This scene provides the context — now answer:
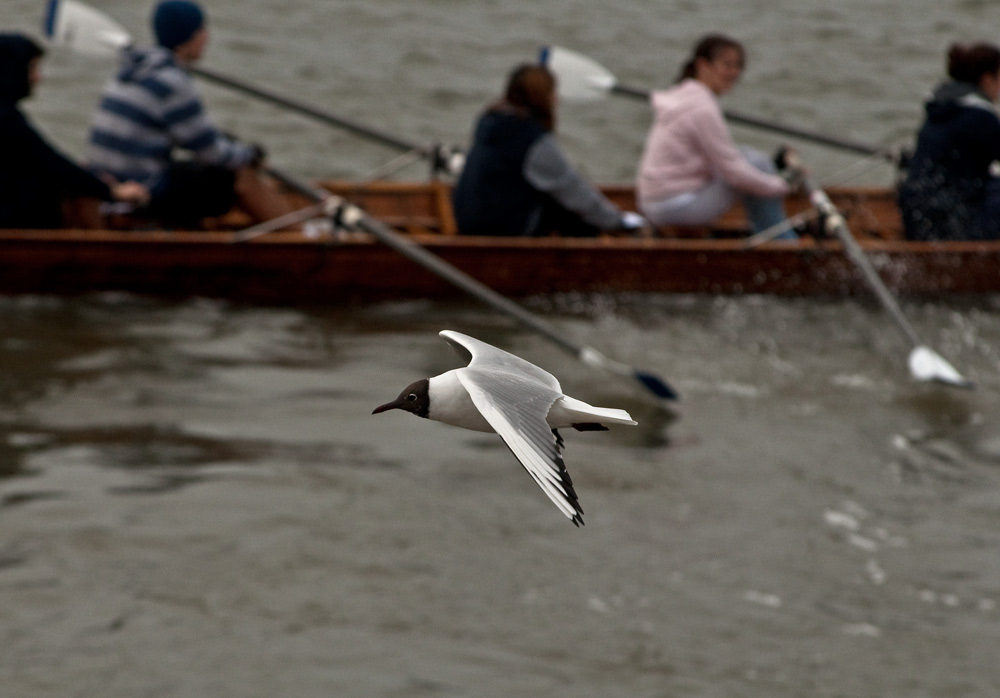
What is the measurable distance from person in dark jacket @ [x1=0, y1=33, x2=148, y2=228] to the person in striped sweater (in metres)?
0.16

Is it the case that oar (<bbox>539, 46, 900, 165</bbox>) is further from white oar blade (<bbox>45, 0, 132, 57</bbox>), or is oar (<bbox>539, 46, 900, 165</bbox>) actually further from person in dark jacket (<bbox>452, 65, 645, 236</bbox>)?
white oar blade (<bbox>45, 0, 132, 57</bbox>)

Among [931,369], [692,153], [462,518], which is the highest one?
[692,153]

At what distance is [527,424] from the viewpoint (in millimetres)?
1964

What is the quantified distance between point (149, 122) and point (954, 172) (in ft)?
13.4

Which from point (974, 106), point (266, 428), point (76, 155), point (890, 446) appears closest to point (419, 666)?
point (266, 428)

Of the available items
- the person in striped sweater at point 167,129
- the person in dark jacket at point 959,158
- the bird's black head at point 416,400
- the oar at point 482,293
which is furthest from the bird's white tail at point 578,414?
the person in dark jacket at point 959,158

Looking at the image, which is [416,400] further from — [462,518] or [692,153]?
[692,153]

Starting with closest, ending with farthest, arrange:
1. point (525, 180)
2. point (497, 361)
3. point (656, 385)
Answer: point (497, 361), point (656, 385), point (525, 180)

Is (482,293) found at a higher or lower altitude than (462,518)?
higher

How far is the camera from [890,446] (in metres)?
7.50

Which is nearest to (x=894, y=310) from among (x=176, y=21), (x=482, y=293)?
(x=482, y=293)

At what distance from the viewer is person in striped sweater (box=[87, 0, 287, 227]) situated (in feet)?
25.1

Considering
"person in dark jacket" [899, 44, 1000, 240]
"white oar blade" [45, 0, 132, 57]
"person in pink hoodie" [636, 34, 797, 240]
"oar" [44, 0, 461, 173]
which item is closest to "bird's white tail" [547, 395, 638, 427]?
"person in pink hoodie" [636, 34, 797, 240]

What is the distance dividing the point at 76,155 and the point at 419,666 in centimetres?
670
